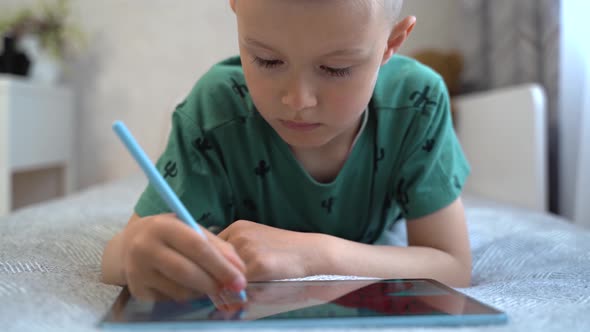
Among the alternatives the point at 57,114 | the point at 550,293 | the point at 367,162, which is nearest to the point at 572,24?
the point at 367,162

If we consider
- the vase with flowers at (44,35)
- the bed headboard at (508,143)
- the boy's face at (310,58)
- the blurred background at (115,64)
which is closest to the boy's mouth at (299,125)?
the boy's face at (310,58)

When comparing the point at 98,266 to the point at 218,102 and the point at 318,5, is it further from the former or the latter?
the point at 318,5

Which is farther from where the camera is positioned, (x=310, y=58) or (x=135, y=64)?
(x=135, y=64)

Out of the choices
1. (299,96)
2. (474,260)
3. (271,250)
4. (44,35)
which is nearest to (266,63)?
(299,96)

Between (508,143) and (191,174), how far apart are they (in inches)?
44.5

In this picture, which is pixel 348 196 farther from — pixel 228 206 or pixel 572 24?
pixel 572 24

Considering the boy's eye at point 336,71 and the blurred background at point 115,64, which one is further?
the blurred background at point 115,64

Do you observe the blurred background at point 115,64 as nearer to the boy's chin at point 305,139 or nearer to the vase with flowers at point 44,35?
the vase with flowers at point 44,35

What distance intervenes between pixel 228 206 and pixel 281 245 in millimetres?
271

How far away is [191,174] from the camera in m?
0.70

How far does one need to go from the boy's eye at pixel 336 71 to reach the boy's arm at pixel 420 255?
160 mm

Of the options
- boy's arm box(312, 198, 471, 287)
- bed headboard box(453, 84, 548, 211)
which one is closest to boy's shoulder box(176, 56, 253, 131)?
boy's arm box(312, 198, 471, 287)

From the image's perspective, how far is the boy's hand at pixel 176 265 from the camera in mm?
423

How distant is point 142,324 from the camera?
0.37 m
